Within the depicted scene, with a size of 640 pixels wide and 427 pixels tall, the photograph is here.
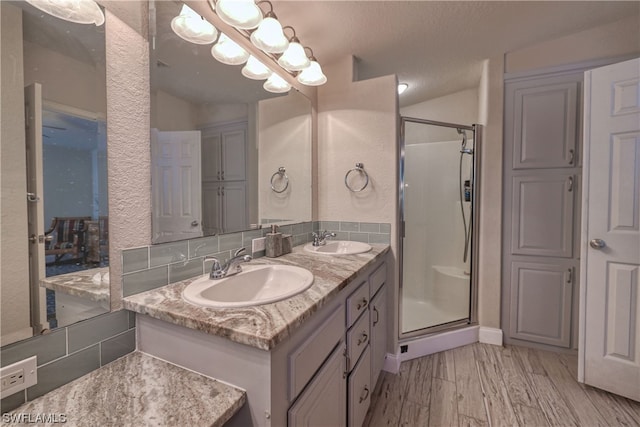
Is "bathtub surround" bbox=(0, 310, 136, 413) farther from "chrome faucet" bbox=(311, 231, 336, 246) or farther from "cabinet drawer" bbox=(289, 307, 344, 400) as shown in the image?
"chrome faucet" bbox=(311, 231, 336, 246)

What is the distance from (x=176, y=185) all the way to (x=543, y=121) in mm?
2498

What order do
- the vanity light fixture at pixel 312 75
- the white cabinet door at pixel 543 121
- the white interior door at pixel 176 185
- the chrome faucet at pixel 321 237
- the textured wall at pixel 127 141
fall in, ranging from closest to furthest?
the textured wall at pixel 127 141, the white interior door at pixel 176 185, the vanity light fixture at pixel 312 75, the chrome faucet at pixel 321 237, the white cabinet door at pixel 543 121

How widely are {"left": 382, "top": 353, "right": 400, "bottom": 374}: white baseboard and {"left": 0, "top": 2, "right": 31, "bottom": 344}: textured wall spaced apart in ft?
6.03

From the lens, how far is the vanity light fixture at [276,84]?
63.7 inches

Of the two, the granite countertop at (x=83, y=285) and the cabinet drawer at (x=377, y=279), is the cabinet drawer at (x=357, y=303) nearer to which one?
the cabinet drawer at (x=377, y=279)

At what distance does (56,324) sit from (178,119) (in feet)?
2.56

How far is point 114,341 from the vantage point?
32.7 inches

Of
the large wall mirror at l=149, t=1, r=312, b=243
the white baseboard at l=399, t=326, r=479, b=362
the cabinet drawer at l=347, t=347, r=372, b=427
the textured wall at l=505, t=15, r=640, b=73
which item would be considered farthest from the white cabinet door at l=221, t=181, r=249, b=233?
the textured wall at l=505, t=15, r=640, b=73

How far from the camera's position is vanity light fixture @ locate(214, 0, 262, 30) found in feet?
3.69

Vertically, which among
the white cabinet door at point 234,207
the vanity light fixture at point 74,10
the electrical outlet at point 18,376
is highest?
the vanity light fixture at point 74,10

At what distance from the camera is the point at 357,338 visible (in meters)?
1.24

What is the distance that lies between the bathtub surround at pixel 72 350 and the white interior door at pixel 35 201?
0.05 metres

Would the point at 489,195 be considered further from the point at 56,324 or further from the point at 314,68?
the point at 56,324

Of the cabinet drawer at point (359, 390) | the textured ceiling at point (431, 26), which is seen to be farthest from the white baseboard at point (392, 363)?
the textured ceiling at point (431, 26)
